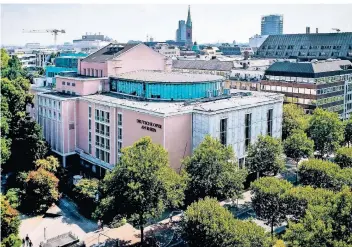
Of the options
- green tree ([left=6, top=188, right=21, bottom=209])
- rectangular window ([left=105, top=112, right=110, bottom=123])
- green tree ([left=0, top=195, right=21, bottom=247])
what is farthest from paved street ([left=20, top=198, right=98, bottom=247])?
rectangular window ([left=105, top=112, right=110, bottom=123])

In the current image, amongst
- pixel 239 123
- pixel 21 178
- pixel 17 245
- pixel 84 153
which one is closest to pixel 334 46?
pixel 239 123

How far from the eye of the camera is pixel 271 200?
4384cm

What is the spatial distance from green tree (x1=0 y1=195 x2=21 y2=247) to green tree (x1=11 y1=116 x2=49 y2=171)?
2465 centimetres

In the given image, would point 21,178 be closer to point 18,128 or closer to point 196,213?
point 18,128

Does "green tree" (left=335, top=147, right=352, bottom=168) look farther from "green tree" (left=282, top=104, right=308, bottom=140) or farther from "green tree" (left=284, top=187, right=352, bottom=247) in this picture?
"green tree" (left=284, top=187, right=352, bottom=247)

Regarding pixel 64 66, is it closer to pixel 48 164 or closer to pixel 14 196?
pixel 48 164

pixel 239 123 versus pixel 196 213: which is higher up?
pixel 239 123

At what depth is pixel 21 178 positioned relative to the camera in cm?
6062

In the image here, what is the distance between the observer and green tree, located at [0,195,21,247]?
125 feet

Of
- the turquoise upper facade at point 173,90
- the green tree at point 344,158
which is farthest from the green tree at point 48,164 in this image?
the green tree at point 344,158

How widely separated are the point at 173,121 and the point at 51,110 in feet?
86.3

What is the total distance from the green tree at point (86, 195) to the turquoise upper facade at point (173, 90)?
17.1 m

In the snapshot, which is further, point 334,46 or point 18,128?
point 334,46

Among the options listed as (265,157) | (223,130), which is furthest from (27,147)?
(265,157)
